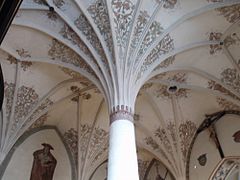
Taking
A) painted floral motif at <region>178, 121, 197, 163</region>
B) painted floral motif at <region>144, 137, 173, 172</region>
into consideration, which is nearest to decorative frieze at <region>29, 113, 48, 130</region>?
painted floral motif at <region>144, 137, 173, 172</region>

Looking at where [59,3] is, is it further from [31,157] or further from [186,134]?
[186,134]

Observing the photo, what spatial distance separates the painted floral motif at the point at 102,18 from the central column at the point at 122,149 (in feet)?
8.40

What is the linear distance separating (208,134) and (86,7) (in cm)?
702

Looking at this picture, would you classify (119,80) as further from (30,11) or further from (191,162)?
(191,162)

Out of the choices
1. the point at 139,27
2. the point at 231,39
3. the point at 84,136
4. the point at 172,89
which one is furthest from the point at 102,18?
the point at 84,136

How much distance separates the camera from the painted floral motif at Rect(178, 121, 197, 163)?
14094 millimetres

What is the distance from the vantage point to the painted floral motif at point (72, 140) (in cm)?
1445

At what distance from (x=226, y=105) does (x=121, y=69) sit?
5.48m

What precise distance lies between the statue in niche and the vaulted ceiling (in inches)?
39.4

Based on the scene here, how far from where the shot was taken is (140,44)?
10.7m

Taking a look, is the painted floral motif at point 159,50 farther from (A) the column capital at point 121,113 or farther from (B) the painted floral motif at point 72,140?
(B) the painted floral motif at point 72,140

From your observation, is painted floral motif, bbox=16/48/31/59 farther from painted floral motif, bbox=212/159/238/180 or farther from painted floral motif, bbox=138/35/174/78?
painted floral motif, bbox=212/159/238/180

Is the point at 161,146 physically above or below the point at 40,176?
above

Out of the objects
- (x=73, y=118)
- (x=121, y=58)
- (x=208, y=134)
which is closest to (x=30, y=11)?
(x=121, y=58)
